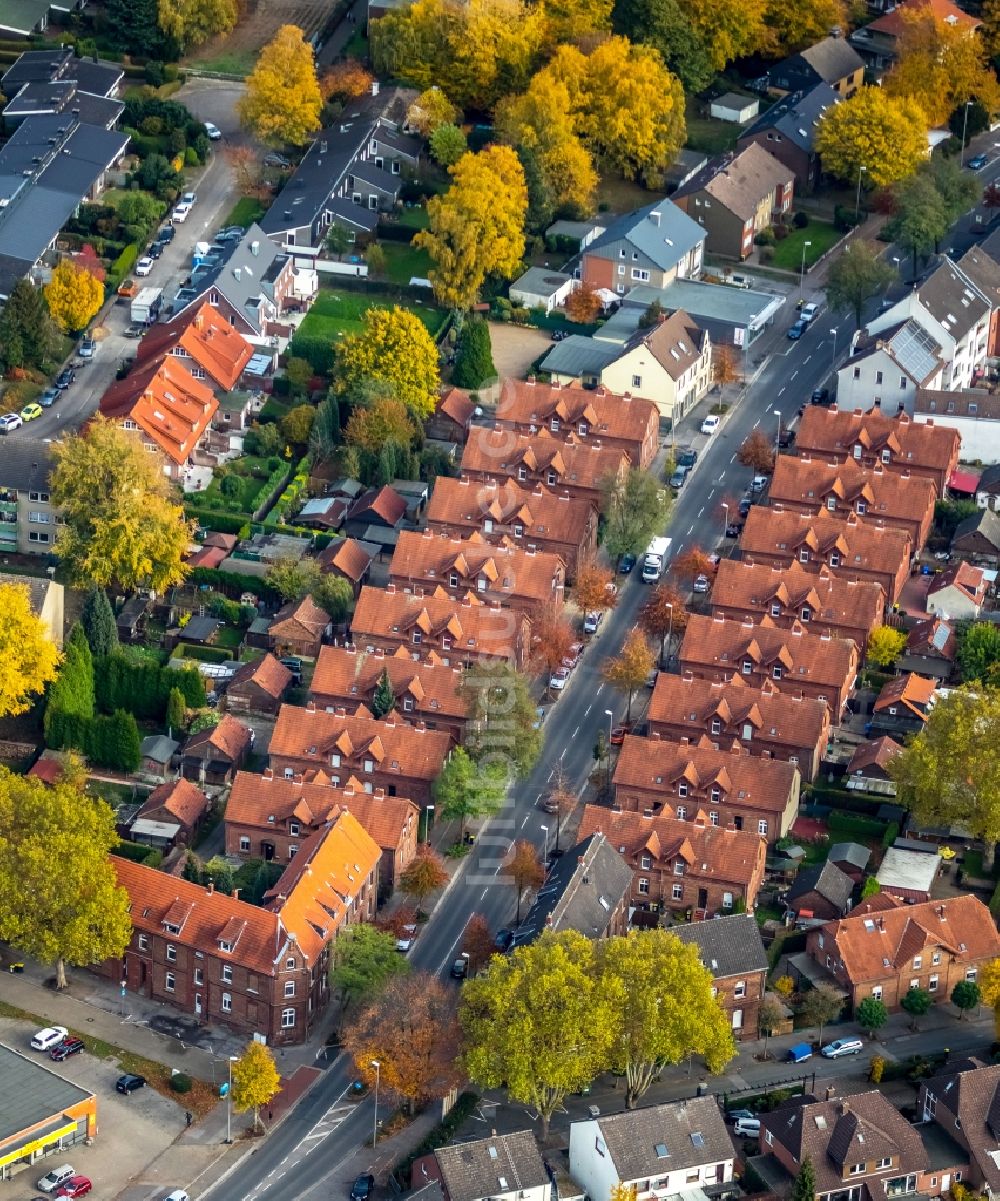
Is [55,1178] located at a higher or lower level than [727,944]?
higher

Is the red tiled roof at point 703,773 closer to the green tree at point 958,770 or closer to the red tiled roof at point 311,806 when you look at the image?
the green tree at point 958,770

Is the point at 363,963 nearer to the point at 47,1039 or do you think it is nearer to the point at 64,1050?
the point at 64,1050

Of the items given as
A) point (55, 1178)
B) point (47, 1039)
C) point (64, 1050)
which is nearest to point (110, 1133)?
point (55, 1178)

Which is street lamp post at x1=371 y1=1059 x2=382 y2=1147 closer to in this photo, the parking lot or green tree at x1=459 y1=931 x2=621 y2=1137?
green tree at x1=459 y1=931 x2=621 y2=1137

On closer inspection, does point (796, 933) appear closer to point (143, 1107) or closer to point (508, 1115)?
point (508, 1115)

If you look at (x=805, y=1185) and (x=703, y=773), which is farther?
(x=703, y=773)

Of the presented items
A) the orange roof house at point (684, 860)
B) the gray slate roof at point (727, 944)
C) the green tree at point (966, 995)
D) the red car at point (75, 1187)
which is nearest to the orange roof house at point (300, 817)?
the orange roof house at point (684, 860)

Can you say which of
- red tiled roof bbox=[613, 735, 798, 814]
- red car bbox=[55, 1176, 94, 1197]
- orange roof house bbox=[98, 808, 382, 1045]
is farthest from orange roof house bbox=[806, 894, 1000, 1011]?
red car bbox=[55, 1176, 94, 1197]
